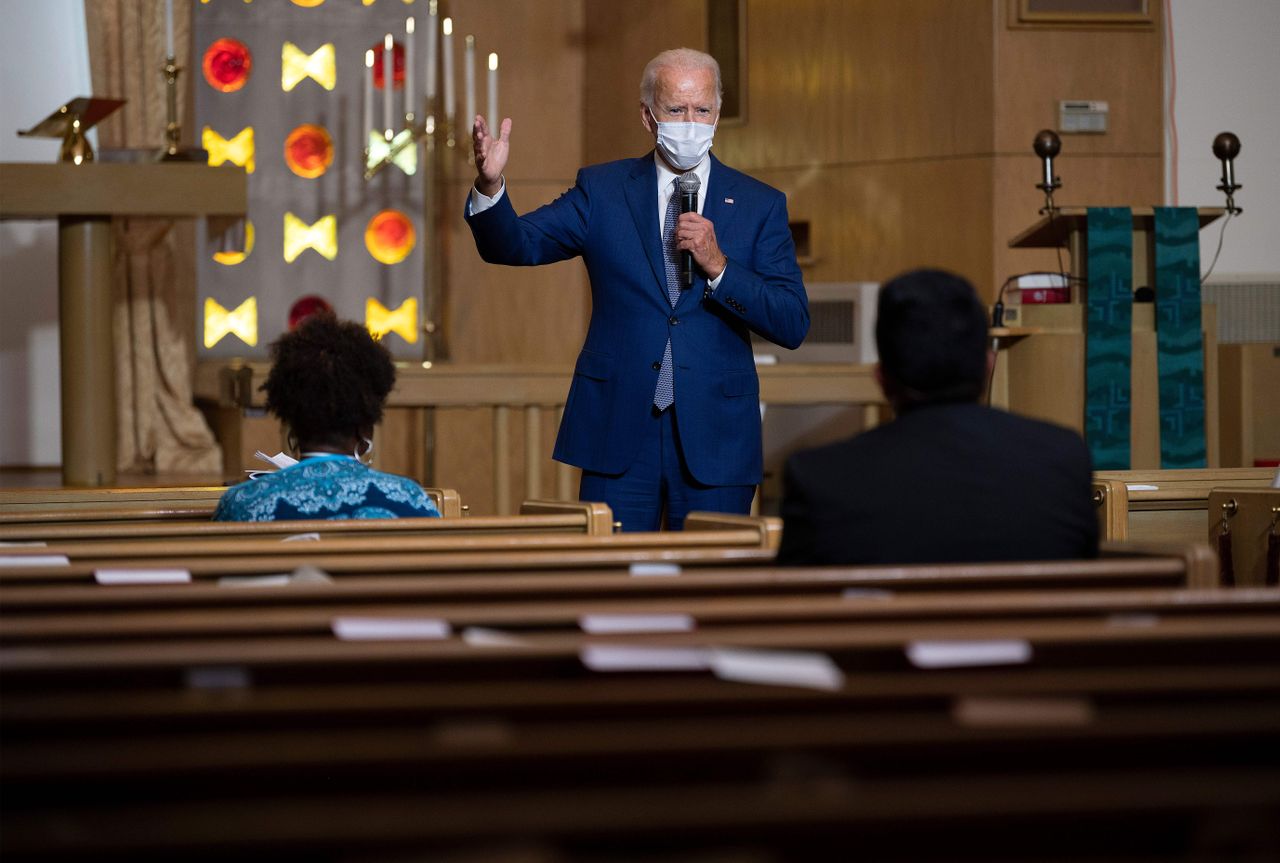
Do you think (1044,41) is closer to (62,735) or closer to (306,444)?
(306,444)

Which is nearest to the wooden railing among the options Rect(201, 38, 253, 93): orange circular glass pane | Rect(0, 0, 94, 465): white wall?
Rect(201, 38, 253, 93): orange circular glass pane

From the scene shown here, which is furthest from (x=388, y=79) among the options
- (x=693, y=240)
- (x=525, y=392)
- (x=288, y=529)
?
(x=288, y=529)

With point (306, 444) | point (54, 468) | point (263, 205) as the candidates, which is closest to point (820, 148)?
point (263, 205)

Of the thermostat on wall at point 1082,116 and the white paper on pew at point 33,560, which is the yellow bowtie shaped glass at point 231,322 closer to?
the thermostat on wall at point 1082,116

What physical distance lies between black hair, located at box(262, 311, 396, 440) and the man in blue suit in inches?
19.5

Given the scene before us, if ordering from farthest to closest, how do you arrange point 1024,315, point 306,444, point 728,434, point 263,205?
point 263,205
point 1024,315
point 728,434
point 306,444

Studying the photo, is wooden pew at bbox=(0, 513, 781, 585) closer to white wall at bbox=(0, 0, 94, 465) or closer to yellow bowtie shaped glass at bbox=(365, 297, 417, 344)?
yellow bowtie shaped glass at bbox=(365, 297, 417, 344)

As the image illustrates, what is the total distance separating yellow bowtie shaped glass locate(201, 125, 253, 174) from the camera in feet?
19.9

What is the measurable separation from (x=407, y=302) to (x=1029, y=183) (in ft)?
8.33

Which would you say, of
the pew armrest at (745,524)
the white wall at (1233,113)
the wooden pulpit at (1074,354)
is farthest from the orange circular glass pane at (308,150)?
the pew armrest at (745,524)

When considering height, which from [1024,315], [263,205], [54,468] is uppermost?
[263,205]

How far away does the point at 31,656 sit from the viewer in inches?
40.1

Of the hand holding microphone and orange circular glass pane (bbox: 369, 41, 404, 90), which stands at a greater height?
orange circular glass pane (bbox: 369, 41, 404, 90)

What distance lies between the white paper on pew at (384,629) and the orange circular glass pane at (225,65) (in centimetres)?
530
